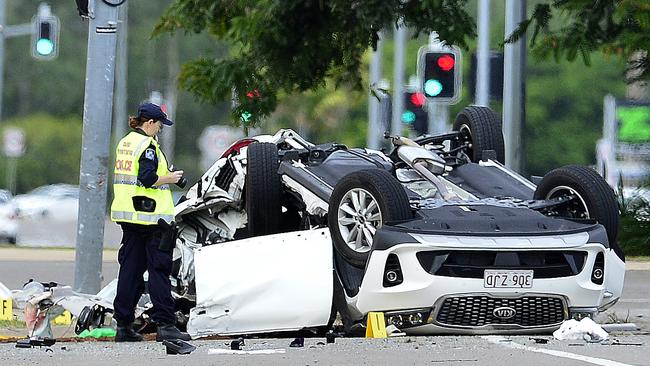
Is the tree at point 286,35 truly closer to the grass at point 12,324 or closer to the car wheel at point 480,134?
the car wheel at point 480,134

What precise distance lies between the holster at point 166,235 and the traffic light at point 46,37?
64.1 ft

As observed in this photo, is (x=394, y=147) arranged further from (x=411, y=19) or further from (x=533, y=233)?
(x=411, y=19)

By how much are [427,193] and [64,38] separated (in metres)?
72.9

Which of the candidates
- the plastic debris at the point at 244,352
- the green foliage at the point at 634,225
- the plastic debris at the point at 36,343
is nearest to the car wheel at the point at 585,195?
the plastic debris at the point at 244,352

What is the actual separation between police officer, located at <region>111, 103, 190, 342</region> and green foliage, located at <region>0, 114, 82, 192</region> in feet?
191

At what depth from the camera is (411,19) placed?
66.0 ft

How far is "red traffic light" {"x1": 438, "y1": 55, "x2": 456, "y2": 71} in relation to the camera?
20391mm

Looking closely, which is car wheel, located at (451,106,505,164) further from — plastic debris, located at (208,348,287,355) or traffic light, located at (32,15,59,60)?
traffic light, located at (32,15,59,60)

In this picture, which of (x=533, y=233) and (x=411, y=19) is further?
(x=411, y=19)

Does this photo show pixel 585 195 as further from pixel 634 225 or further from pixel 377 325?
pixel 634 225

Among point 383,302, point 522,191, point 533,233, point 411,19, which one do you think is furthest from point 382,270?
point 411,19

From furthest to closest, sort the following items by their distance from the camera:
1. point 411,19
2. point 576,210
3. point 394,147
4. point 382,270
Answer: point 411,19 → point 394,147 → point 576,210 → point 382,270

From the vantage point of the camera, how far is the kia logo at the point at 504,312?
10391mm

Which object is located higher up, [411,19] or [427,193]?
[411,19]
